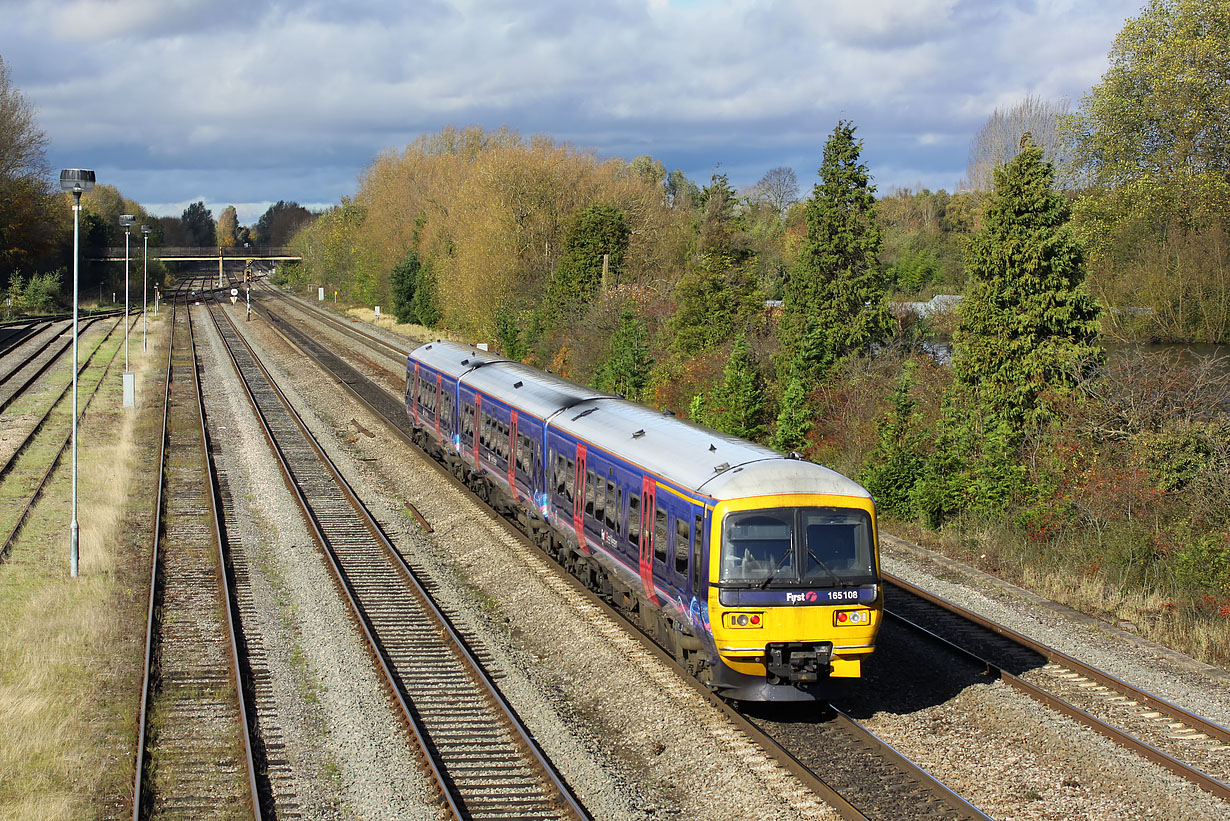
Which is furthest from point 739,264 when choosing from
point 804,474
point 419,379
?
point 804,474

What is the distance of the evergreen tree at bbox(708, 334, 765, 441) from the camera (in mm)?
24922

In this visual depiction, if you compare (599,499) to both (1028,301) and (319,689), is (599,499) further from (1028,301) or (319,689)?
(1028,301)

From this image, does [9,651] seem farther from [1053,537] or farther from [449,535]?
[1053,537]

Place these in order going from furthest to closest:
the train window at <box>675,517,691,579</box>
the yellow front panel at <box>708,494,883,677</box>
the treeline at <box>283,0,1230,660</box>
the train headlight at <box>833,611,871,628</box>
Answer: the treeline at <box>283,0,1230,660</box>, the train window at <box>675,517,691,579</box>, the train headlight at <box>833,611,871,628</box>, the yellow front panel at <box>708,494,883,677</box>

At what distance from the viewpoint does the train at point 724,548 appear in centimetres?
1103

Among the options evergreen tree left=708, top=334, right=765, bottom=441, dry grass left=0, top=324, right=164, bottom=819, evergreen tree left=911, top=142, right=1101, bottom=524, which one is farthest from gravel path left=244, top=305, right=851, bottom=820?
evergreen tree left=911, top=142, right=1101, bottom=524

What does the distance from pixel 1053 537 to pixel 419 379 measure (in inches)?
648

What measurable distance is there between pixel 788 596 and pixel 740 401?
1431 cm

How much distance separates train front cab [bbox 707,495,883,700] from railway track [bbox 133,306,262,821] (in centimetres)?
485

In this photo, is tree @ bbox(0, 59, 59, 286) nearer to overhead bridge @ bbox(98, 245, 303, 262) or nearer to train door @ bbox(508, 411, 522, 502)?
overhead bridge @ bbox(98, 245, 303, 262)

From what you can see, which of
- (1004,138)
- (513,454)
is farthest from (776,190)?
(513,454)

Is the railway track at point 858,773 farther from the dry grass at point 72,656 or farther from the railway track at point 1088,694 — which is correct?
the dry grass at point 72,656

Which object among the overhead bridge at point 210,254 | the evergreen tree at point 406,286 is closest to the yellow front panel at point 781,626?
the evergreen tree at point 406,286

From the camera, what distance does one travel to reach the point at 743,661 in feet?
36.1
